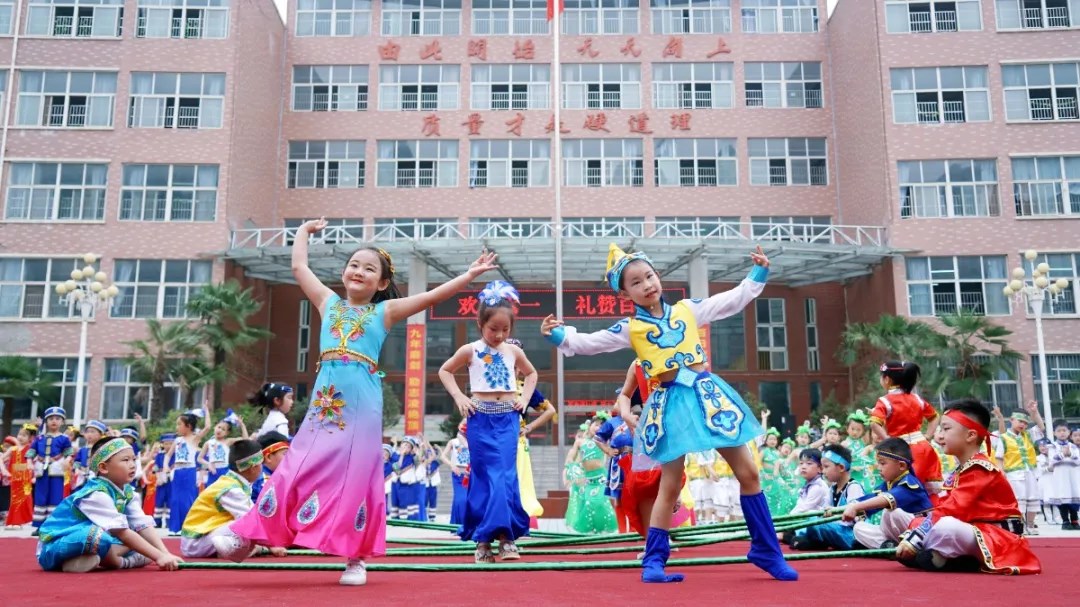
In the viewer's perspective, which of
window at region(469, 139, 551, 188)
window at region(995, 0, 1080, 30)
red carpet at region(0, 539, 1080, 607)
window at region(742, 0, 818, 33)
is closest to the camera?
red carpet at region(0, 539, 1080, 607)

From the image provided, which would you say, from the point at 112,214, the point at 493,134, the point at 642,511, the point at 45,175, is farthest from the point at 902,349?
the point at 45,175

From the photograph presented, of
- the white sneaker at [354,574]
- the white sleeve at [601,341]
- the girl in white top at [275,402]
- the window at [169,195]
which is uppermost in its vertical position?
the window at [169,195]

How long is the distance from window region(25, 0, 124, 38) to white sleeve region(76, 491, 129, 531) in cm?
2804

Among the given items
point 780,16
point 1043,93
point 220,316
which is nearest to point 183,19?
point 220,316

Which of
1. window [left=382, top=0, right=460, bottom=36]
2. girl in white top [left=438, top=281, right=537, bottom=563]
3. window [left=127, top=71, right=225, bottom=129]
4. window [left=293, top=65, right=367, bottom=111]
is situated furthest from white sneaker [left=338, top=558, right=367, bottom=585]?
window [left=382, top=0, right=460, bottom=36]

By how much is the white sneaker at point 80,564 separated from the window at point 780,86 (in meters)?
29.9

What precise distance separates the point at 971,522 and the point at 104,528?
17.4ft

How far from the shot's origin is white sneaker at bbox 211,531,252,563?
19.6 feet

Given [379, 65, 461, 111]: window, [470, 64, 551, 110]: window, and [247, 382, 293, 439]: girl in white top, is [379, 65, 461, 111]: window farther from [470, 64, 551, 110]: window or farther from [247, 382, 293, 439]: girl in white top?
[247, 382, 293, 439]: girl in white top

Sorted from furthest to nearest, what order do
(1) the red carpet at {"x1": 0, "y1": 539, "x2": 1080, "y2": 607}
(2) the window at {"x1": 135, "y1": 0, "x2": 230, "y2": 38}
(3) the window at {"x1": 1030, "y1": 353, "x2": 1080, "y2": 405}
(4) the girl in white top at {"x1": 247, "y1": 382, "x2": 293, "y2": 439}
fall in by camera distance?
(2) the window at {"x1": 135, "y1": 0, "x2": 230, "y2": 38}, (3) the window at {"x1": 1030, "y1": 353, "x2": 1080, "y2": 405}, (4) the girl in white top at {"x1": 247, "y1": 382, "x2": 293, "y2": 439}, (1) the red carpet at {"x1": 0, "y1": 539, "x2": 1080, "y2": 607}

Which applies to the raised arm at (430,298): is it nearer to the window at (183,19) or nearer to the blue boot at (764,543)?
the blue boot at (764,543)

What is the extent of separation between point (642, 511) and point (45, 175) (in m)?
27.9

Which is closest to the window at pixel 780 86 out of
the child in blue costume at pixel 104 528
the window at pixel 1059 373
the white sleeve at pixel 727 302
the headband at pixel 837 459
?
the window at pixel 1059 373

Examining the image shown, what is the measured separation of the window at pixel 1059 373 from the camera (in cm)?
2617
